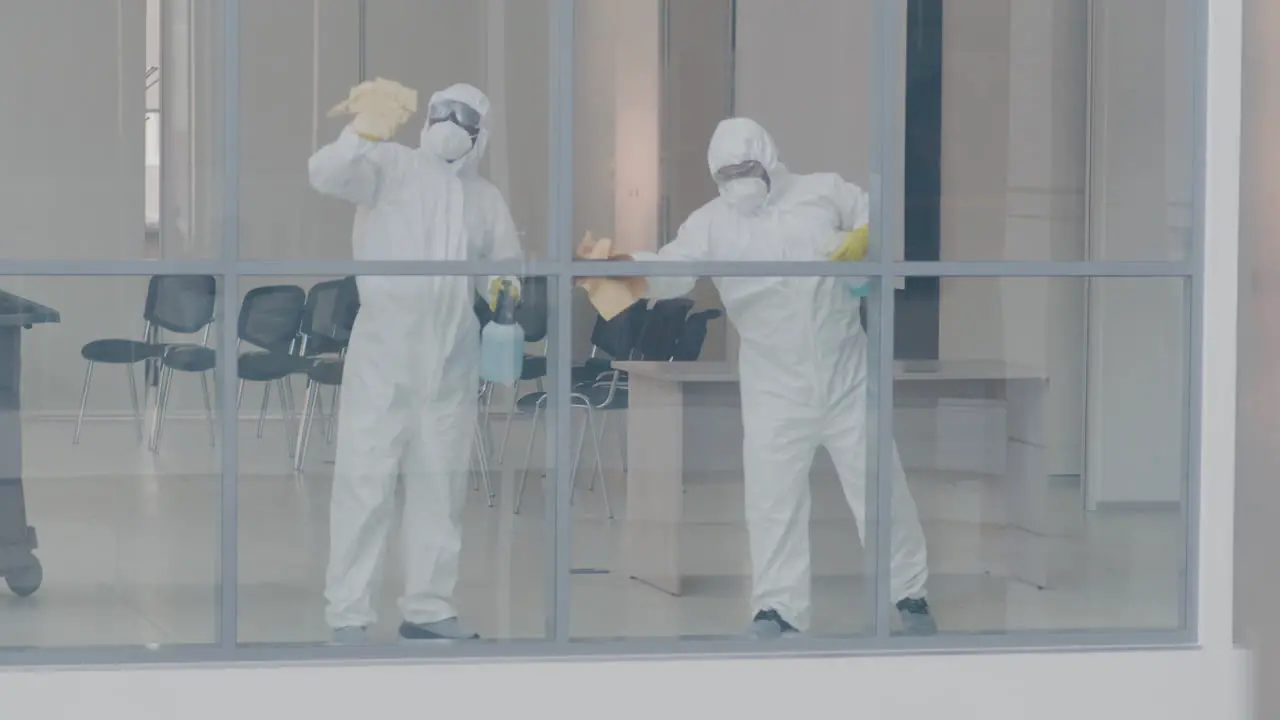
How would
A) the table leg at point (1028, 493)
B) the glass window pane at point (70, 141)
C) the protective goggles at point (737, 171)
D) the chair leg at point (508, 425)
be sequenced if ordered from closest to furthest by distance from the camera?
the glass window pane at point (70, 141) < the chair leg at point (508, 425) < the protective goggles at point (737, 171) < the table leg at point (1028, 493)

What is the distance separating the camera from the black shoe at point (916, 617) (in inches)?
160

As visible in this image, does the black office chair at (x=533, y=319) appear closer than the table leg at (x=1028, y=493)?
Yes

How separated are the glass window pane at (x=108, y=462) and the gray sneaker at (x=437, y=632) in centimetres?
44

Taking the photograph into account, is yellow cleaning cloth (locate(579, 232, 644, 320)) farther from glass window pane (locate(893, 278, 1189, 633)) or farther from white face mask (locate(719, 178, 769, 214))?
glass window pane (locate(893, 278, 1189, 633))

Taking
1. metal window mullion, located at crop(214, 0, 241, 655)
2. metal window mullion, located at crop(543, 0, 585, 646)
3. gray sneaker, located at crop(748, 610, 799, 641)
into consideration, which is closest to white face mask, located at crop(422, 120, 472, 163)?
metal window mullion, located at crop(543, 0, 585, 646)

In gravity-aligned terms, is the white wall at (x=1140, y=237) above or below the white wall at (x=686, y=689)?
above

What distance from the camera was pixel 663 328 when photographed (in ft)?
13.1

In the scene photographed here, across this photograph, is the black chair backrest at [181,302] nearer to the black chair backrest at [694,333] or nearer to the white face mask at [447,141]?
the white face mask at [447,141]

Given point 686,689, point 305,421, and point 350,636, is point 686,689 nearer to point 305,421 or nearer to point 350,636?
point 350,636

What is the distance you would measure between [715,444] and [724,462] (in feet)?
0.16

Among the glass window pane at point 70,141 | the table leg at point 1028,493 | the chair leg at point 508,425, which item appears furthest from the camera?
the table leg at point 1028,493

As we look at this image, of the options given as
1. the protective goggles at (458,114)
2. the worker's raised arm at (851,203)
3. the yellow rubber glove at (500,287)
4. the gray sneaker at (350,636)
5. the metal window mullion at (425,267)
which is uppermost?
the protective goggles at (458,114)

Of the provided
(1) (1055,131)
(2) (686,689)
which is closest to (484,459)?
Answer: (2) (686,689)

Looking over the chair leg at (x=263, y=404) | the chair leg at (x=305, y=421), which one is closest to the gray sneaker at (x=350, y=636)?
the chair leg at (x=305, y=421)
